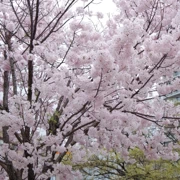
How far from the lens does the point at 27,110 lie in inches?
137

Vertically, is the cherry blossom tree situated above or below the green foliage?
above

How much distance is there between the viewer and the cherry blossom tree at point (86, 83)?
3.30 m

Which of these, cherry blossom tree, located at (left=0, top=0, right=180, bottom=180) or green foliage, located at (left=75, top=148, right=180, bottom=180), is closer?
cherry blossom tree, located at (left=0, top=0, right=180, bottom=180)

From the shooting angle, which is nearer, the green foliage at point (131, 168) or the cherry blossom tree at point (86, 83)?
the cherry blossom tree at point (86, 83)

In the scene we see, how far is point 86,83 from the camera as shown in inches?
125

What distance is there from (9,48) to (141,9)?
1.94 metres

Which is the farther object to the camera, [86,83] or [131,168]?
[131,168]

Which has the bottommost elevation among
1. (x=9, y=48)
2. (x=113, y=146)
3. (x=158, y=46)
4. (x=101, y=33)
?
(x=113, y=146)

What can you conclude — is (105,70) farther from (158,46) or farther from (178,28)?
(178,28)

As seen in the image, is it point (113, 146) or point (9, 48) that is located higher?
point (9, 48)

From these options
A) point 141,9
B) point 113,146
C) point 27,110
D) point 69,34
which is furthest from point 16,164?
point 141,9

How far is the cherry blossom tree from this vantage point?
3305 mm

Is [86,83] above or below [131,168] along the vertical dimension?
above

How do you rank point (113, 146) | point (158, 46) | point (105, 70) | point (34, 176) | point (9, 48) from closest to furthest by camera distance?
point (105, 70), point (158, 46), point (34, 176), point (9, 48), point (113, 146)
